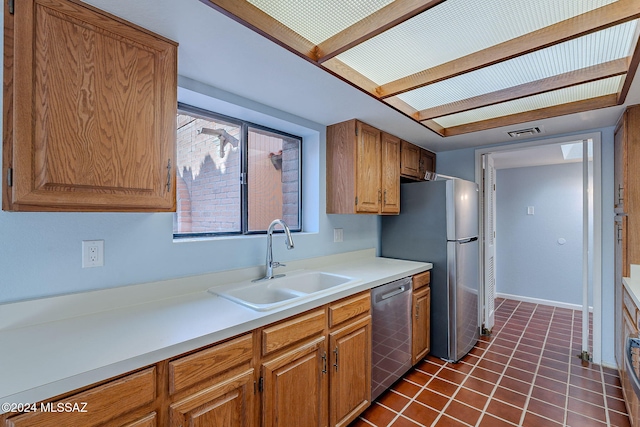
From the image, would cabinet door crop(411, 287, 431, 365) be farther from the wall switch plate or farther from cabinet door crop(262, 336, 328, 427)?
the wall switch plate

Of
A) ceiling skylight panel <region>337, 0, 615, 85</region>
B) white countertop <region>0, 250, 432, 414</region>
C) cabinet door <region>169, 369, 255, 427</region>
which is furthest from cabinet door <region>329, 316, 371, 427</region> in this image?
ceiling skylight panel <region>337, 0, 615, 85</region>

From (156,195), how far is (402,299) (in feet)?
5.94

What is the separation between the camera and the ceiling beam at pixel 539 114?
6.77ft

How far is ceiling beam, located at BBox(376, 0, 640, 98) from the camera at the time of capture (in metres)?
1.19

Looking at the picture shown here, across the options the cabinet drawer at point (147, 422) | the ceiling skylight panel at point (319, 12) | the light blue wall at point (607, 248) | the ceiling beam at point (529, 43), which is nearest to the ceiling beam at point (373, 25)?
the ceiling skylight panel at point (319, 12)

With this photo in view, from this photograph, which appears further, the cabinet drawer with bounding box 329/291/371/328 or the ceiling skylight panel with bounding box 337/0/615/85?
the cabinet drawer with bounding box 329/291/371/328

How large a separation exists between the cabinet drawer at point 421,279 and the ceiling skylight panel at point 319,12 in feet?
6.17

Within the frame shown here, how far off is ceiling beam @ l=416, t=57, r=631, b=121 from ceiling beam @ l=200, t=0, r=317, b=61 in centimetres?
82

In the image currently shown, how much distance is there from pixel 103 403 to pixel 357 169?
1.98 m

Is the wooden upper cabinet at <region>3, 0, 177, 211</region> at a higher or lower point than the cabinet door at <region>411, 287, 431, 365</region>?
higher

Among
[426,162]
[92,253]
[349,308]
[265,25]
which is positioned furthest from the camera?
[426,162]

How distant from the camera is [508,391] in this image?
2.14 meters

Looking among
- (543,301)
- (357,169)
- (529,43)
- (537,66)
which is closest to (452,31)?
(529,43)

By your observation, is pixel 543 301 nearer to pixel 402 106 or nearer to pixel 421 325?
pixel 421 325
